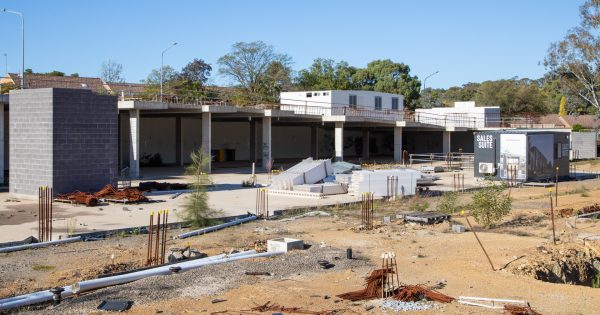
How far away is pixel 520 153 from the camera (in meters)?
33.8

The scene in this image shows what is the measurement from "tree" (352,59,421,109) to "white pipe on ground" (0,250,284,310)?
77.3 metres

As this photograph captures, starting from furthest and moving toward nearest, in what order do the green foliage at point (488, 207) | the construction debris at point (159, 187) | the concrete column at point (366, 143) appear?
the concrete column at point (366, 143), the construction debris at point (159, 187), the green foliage at point (488, 207)

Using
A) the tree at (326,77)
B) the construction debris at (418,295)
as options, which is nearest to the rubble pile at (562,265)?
the construction debris at (418,295)

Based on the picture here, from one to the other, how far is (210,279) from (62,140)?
16.0 meters

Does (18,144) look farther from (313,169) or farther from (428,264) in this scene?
(428,264)

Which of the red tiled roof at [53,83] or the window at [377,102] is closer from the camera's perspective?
the red tiled roof at [53,83]

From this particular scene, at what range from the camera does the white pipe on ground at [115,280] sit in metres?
10.3

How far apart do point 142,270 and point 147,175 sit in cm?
2806

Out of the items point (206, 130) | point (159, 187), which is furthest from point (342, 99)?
point (159, 187)

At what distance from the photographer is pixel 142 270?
41.5 feet

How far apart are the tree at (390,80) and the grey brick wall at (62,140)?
66.0 m

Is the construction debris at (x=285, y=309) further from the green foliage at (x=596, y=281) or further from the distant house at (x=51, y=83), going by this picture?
the distant house at (x=51, y=83)

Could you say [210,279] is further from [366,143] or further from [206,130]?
[366,143]

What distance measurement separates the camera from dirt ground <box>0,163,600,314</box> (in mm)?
10489
